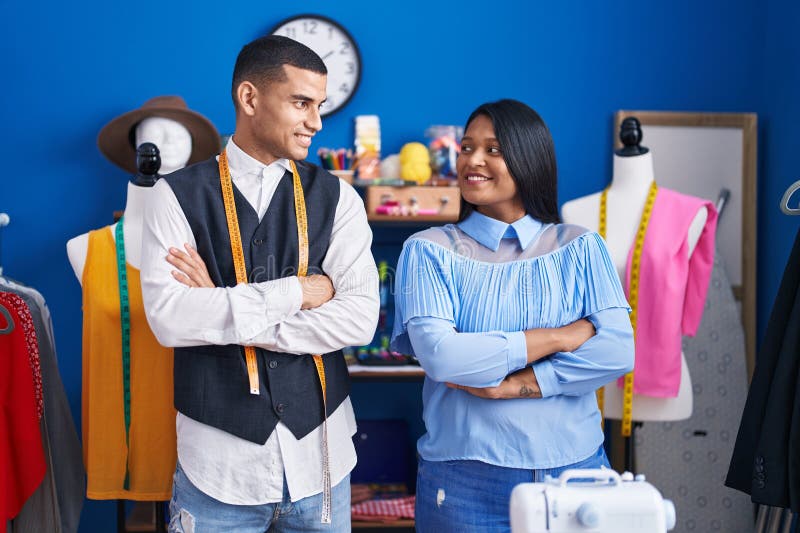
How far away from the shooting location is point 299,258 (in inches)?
75.2

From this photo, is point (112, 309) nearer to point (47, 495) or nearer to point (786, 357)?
point (47, 495)

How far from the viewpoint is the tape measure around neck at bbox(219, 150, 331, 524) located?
6.07 feet

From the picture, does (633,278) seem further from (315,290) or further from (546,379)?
(315,290)

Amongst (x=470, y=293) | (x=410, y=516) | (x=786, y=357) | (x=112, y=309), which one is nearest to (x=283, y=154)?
(x=470, y=293)

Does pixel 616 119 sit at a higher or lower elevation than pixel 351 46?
lower

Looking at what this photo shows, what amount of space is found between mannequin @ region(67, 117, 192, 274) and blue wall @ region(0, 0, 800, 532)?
0.49 m

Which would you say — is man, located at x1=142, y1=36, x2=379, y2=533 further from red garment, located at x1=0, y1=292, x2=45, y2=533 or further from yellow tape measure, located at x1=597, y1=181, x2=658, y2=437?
yellow tape measure, located at x1=597, y1=181, x2=658, y2=437

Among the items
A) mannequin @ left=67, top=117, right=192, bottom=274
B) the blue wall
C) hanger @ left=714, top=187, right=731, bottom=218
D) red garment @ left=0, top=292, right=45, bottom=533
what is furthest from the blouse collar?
hanger @ left=714, top=187, right=731, bottom=218

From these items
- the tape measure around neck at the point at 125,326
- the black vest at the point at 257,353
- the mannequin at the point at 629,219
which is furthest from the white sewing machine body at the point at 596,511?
the mannequin at the point at 629,219

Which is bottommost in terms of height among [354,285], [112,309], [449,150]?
[112,309]

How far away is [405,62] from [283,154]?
6.29ft

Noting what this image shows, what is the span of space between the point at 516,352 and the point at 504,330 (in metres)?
0.08

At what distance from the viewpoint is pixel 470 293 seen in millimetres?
1906

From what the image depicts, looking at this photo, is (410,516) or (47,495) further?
(410,516)
